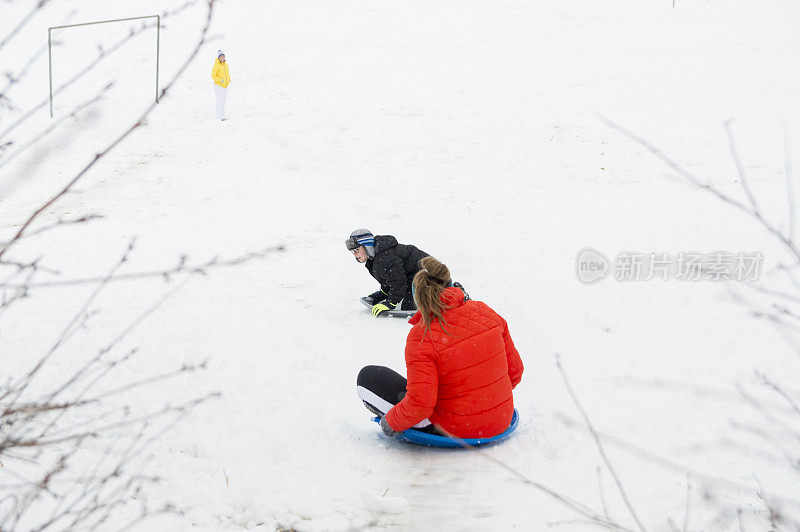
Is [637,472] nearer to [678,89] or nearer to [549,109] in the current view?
[549,109]

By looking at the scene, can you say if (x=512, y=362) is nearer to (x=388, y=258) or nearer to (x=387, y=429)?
(x=387, y=429)

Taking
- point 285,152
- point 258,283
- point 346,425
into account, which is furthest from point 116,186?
point 346,425

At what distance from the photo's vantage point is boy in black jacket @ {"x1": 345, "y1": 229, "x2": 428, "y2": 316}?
6812 mm

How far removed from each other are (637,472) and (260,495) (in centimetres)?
203

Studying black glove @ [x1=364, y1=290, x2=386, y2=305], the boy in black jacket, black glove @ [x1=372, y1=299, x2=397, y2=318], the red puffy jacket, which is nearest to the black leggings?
the red puffy jacket

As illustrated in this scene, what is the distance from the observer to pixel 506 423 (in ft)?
12.8

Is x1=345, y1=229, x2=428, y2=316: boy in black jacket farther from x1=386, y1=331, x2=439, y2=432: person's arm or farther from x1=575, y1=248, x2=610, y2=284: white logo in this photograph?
x1=386, y1=331, x2=439, y2=432: person's arm

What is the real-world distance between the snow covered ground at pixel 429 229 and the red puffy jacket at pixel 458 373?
26 centimetres

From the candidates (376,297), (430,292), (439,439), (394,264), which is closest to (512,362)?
(439,439)

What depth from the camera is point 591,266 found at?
28.9 feet

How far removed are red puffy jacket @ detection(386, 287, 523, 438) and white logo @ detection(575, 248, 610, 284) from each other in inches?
197

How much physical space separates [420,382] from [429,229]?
6.80 m

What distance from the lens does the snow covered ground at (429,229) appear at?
341 centimetres

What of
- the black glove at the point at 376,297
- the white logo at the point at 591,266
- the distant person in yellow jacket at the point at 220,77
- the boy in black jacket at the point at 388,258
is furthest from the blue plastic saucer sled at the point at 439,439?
the distant person in yellow jacket at the point at 220,77
